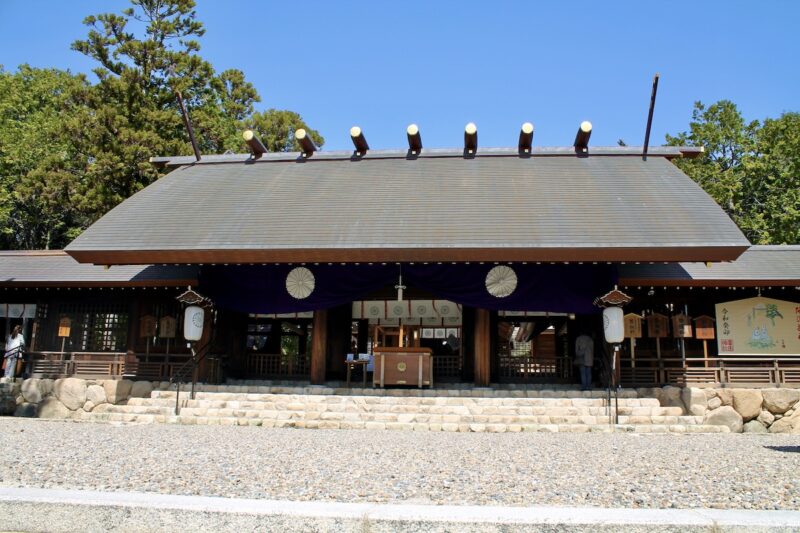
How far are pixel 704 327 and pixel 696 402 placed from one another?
2234mm

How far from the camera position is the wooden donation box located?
Answer: 38.4 ft

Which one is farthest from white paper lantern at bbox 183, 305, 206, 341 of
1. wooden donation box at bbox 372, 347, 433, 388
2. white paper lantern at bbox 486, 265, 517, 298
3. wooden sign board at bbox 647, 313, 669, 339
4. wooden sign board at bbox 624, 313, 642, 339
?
wooden sign board at bbox 647, 313, 669, 339

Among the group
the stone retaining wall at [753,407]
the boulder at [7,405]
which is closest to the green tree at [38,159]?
the boulder at [7,405]

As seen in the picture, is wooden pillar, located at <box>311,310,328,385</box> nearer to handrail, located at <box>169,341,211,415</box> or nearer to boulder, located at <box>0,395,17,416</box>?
handrail, located at <box>169,341,211,415</box>

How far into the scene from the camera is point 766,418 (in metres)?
10.8

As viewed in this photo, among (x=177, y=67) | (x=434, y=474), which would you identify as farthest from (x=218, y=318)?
(x=177, y=67)

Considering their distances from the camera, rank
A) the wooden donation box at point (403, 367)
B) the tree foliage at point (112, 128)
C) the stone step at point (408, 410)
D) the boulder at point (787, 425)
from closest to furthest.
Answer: the stone step at point (408, 410) → the boulder at point (787, 425) → the wooden donation box at point (403, 367) → the tree foliage at point (112, 128)

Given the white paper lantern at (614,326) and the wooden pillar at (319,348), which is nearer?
the white paper lantern at (614,326)

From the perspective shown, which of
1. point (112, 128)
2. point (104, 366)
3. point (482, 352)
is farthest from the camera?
point (112, 128)

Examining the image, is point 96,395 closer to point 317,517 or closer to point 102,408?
point 102,408

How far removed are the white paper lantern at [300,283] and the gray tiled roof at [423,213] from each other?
2.93 ft

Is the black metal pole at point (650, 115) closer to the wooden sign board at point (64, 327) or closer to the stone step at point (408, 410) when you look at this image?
the stone step at point (408, 410)

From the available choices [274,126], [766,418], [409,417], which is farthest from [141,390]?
[274,126]

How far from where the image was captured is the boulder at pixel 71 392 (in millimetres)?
11914
